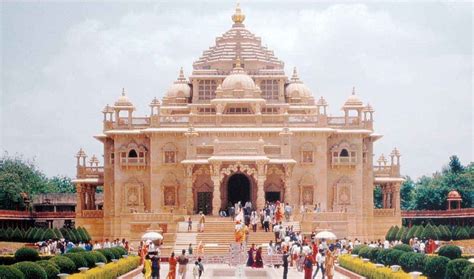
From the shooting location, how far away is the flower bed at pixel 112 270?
36500 millimetres

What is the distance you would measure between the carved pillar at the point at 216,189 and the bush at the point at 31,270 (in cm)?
2974

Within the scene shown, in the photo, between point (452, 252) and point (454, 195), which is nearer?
point (452, 252)

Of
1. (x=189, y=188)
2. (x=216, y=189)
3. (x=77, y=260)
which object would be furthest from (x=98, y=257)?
(x=189, y=188)

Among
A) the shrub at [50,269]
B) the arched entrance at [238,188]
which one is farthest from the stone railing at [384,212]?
the shrub at [50,269]

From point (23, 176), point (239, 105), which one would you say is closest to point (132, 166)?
point (239, 105)

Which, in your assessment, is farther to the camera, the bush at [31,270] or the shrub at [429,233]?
the shrub at [429,233]

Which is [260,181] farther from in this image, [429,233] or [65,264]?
[65,264]

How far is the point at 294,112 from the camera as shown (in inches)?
2891

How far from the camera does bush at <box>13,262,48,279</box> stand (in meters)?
34.6

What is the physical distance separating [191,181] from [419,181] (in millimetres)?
47263

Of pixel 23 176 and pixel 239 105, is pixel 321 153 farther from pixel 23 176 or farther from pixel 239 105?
pixel 23 176

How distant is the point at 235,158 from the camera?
212ft

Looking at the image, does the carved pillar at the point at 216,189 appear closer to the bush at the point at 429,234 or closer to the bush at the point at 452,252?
the bush at the point at 429,234

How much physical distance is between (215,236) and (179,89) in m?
17.8
